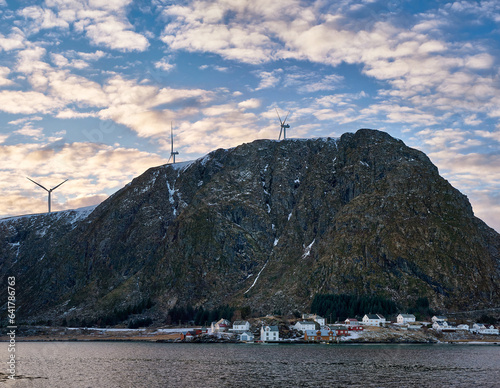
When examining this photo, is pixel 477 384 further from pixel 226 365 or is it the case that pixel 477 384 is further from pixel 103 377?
pixel 103 377

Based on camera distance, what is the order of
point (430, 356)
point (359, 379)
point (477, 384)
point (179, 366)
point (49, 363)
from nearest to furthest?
point (477, 384) < point (359, 379) < point (179, 366) < point (49, 363) < point (430, 356)

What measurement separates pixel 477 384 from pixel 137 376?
6530 centimetres

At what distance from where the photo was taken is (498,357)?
144m

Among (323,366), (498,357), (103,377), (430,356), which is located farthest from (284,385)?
(498,357)

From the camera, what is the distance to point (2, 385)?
9412 centimetres

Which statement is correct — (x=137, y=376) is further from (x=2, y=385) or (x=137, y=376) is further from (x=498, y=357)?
(x=498, y=357)

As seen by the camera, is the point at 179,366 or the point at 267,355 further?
the point at 267,355

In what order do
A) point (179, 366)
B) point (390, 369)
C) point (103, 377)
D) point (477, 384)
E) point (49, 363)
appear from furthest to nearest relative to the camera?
1. point (49, 363)
2. point (179, 366)
3. point (390, 369)
4. point (103, 377)
5. point (477, 384)

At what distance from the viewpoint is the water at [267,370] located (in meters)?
96.8

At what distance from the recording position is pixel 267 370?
114m

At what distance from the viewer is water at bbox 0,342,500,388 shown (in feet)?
318

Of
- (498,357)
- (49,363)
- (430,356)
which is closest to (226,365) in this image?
(49,363)

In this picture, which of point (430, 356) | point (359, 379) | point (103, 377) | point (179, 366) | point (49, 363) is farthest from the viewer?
point (430, 356)

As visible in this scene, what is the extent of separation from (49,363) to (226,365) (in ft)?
160
